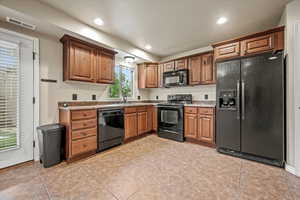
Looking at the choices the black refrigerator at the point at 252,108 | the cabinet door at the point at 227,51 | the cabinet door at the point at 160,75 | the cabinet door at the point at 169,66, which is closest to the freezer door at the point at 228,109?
the black refrigerator at the point at 252,108

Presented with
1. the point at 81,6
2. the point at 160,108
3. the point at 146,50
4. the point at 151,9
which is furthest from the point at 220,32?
the point at 81,6

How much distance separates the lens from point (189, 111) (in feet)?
11.4

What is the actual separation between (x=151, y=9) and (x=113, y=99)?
8.10 ft

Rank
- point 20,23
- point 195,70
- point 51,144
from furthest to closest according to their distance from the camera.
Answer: point 195,70 < point 51,144 < point 20,23

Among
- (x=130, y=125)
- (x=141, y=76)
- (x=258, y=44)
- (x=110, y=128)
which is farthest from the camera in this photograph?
(x=141, y=76)

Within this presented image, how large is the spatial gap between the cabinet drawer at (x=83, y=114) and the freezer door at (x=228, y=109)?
2559 mm

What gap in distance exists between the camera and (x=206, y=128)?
126 inches

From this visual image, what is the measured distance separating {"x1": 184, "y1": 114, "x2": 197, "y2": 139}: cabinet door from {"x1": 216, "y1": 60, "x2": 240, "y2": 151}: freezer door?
1.95 ft

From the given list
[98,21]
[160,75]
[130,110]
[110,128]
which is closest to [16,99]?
[110,128]

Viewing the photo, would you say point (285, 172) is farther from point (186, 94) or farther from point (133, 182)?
point (186, 94)

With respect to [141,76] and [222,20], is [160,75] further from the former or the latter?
[222,20]

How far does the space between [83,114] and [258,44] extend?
3.45m

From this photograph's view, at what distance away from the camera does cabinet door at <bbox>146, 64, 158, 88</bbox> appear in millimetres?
4594

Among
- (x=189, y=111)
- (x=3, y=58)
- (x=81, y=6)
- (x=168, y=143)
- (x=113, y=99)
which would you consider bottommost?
(x=168, y=143)
